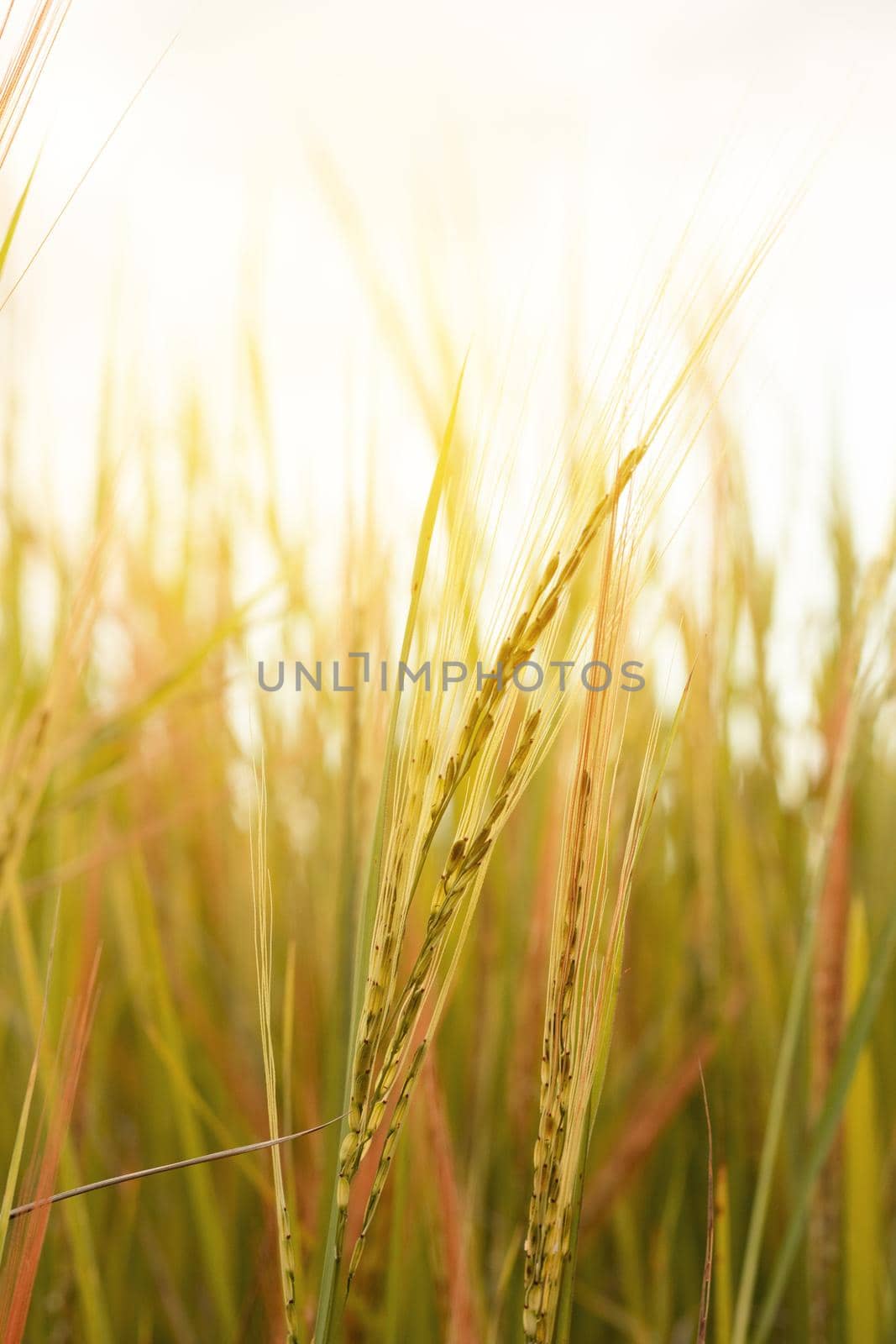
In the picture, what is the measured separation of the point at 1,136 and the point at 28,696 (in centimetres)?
61

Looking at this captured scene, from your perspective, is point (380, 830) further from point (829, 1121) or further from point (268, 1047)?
point (829, 1121)

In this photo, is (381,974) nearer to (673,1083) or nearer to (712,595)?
(712,595)

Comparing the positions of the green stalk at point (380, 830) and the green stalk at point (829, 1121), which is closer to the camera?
the green stalk at point (380, 830)

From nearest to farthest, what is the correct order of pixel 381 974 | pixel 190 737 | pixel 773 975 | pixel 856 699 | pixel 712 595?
1. pixel 381 974
2. pixel 856 699
3. pixel 712 595
4. pixel 773 975
5. pixel 190 737

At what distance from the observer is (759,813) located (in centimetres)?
70

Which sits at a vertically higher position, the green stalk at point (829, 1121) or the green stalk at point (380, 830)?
the green stalk at point (380, 830)

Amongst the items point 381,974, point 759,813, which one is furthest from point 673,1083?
point 381,974

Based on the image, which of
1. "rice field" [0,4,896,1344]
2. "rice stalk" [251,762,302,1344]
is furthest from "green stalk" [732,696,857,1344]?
"rice stalk" [251,762,302,1344]

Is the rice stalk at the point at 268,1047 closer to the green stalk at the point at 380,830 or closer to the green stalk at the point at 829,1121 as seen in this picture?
the green stalk at the point at 380,830

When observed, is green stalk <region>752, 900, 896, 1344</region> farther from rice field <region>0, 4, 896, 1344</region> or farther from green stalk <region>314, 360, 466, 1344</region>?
green stalk <region>314, 360, 466, 1344</region>

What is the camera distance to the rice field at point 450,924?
0.29 m

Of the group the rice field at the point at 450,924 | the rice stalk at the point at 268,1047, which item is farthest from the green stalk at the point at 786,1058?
the rice stalk at the point at 268,1047

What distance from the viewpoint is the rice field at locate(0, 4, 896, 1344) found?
0.29 meters

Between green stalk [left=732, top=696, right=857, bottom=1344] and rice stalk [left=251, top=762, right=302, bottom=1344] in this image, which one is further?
green stalk [left=732, top=696, right=857, bottom=1344]
